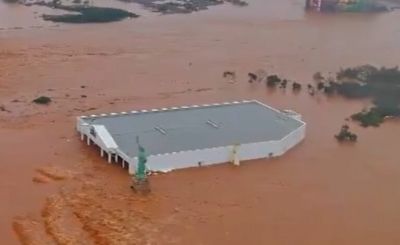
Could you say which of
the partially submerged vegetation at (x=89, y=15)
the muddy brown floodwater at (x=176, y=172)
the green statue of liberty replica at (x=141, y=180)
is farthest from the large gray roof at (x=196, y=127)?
the partially submerged vegetation at (x=89, y=15)

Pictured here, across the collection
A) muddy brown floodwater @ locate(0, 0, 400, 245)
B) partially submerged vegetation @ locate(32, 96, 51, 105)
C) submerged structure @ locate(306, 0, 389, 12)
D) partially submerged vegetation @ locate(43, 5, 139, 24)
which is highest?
submerged structure @ locate(306, 0, 389, 12)

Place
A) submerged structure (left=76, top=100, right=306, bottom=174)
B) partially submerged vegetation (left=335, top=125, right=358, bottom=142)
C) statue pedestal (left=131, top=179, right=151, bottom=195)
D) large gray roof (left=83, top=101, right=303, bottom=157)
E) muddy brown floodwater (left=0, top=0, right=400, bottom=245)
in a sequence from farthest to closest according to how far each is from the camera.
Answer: partially submerged vegetation (left=335, top=125, right=358, bottom=142)
large gray roof (left=83, top=101, right=303, bottom=157)
submerged structure (left=76, top=100, right=306, bottom=174)
statue pedestal (left=131, top=179, right=151, bottom=195)
muddy brown floodwater (left=0, top=0, right=400, bottom=245)

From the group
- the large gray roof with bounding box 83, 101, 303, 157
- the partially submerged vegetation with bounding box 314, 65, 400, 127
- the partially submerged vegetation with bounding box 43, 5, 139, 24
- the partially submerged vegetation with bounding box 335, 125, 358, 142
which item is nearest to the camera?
the large gray roof with bounding box 83, 101, 303, 157

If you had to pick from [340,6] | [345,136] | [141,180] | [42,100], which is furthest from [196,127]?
[340,6]

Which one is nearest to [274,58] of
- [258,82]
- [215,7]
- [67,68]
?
[258,82]

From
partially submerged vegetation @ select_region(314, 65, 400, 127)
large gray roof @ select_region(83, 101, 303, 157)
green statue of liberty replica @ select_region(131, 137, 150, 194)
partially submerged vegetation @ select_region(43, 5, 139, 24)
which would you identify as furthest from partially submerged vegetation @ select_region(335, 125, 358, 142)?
partially submerged vegetation @ select_region(43, 5, 139, 24)

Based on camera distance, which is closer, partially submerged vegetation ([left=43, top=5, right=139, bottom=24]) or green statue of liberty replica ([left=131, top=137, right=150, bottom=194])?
green statue of liberty replica ([left=131, top=137, right=150, bottom=194])

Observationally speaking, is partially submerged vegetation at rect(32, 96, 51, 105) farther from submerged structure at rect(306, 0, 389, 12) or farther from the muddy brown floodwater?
submerged structure at rect(306, 0, 389, 12)
